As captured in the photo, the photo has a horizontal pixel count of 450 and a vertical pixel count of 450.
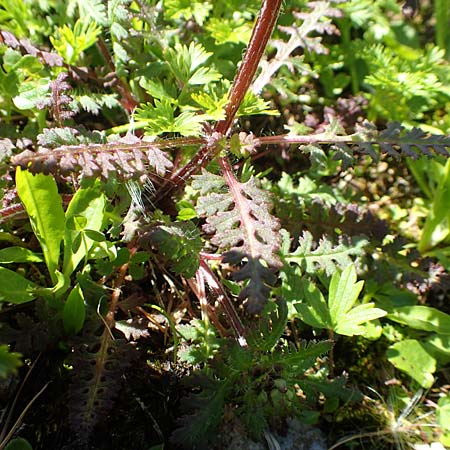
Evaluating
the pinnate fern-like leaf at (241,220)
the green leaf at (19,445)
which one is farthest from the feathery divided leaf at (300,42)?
the green leaf at (19,445)

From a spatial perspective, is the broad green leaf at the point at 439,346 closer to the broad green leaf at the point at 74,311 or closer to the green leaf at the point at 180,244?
the green leaf at the point at 180,244

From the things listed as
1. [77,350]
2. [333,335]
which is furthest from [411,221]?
[77,350]

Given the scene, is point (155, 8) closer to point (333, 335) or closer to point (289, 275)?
point (289, 275)

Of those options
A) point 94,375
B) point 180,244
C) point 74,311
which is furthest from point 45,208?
point 94,375

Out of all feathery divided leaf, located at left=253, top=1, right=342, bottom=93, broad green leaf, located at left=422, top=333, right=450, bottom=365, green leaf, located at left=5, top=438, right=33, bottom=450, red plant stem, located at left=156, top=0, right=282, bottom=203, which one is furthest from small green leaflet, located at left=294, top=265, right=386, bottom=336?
green leaf, located at left=5, top=438, right=33, bottom=450

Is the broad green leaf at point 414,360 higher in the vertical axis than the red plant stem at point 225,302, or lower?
lower

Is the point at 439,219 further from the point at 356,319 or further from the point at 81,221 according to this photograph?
the point at 81,221

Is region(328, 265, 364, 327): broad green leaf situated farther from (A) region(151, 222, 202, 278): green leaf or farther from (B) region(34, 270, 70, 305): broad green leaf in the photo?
(B) region(34, 270, 70, 305): broad green leaf
